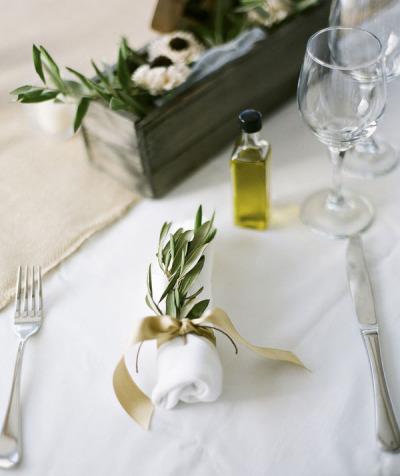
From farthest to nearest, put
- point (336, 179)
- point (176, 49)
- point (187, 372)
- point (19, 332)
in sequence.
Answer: point (176, 49) → point (336, 179) → point (19, 332) → point (187, 372)

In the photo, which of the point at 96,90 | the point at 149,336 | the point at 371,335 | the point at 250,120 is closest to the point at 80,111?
the point at 96,90

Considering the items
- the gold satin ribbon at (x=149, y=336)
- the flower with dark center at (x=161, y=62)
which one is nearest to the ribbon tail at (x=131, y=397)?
the gold satin ribbon at (x=149, y=336)

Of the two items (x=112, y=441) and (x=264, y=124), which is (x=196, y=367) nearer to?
(x=112, y=441)

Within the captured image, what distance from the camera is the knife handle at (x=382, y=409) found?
0.58 meters

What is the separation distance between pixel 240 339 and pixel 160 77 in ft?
1.31

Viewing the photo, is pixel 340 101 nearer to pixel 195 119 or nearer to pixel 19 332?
pixel 195 119

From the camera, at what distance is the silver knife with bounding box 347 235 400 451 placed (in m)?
0.58

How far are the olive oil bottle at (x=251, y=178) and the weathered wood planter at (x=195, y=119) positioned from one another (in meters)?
0.12

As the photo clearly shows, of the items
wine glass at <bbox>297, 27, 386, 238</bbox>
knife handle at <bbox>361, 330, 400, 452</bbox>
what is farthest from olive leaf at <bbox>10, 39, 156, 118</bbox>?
knife handle at <bbox>361, 330, 400, 452</bbox>

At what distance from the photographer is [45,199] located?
2.92ft

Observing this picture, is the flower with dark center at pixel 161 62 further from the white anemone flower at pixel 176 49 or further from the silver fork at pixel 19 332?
the silver fork at pixel 19 332

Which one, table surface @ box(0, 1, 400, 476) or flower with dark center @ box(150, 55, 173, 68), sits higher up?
flower with dark center @ box(150, 55, 173, 68)

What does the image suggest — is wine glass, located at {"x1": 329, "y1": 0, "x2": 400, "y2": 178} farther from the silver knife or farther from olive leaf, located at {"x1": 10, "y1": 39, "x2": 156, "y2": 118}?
olive leaf, located at {"x1": 10, "y1": 39, "x2": 156, "y2": 118}

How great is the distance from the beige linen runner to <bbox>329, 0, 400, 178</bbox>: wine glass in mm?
342
